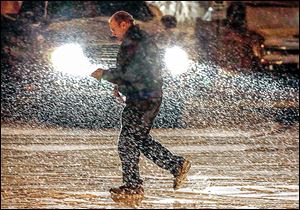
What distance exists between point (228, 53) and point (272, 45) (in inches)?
39.9

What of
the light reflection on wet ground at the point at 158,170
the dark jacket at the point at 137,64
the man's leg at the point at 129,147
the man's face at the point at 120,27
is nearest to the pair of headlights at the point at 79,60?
the light reflection on wet ground at the point at 158,170

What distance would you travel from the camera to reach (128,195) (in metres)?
4.50

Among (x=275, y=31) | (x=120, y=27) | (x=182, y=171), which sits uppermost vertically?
(x=120, y=27)

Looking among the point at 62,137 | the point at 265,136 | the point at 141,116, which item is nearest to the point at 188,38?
the point at 265,136

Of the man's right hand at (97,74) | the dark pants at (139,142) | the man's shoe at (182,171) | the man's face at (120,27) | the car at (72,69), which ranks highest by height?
the man's face at (120,27)

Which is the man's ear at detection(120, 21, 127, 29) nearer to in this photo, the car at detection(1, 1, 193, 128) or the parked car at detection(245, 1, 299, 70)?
the car at detection(1, 1, 193, 128)

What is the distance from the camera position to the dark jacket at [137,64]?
357 cm

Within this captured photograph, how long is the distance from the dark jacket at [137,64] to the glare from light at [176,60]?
5.51m

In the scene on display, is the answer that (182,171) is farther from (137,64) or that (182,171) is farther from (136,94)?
(137,64)

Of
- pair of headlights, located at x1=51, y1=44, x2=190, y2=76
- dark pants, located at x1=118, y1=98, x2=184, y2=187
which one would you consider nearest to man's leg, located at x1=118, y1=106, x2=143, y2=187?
dark pants, located at x1=118, y1=98, x2=184, y2=187

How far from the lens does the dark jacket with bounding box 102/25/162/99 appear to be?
357 cm

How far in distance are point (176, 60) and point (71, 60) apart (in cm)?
196

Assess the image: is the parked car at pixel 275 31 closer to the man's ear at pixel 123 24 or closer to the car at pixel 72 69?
the car at pixel 72 69

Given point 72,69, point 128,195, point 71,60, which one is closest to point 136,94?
point 128,195
